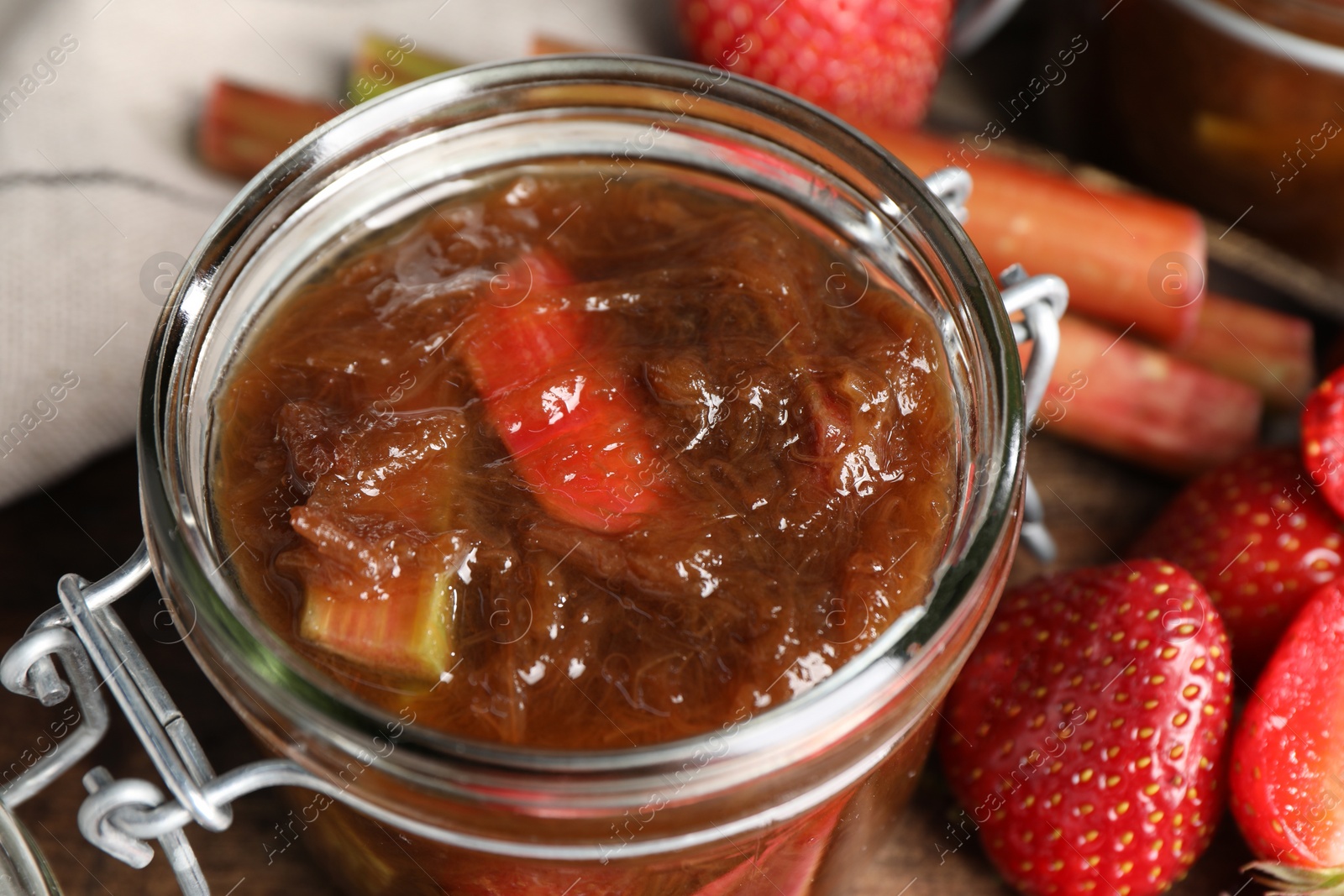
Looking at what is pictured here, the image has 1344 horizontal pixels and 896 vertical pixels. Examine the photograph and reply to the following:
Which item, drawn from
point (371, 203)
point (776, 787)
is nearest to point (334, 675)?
point (776, 787)

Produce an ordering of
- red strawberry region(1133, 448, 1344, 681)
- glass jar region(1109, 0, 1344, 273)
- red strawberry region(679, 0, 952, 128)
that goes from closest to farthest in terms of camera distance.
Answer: red strawberry region(1133, 448, 1344, 681) → glass jar region(1109, 0, 1344, 273) → red strawberry region(679, 0, 952, 128)

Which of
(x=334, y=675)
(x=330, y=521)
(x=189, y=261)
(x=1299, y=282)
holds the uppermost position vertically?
(x=189, y=261)

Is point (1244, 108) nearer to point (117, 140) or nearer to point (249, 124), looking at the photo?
point (249, 124)

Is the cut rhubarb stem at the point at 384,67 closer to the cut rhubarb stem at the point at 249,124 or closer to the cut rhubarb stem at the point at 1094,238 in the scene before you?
the cut rhubarb stem at the point at 249,124

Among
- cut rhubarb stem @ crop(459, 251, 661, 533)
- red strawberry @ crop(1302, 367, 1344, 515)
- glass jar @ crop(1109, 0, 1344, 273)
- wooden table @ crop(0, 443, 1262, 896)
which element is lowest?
wooden table @ crop(0, 443, 1262, 896)

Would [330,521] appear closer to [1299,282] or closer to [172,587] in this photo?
[172,587]

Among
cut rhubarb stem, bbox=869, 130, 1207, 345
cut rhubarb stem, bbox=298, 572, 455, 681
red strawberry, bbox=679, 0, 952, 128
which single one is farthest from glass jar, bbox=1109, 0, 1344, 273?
cut rhubarb stem, bbox=298, 572, 455, 681

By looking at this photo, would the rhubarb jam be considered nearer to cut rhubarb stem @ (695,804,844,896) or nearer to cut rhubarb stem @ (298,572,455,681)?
cut rhubarb stem @ (298,572,455,681)
